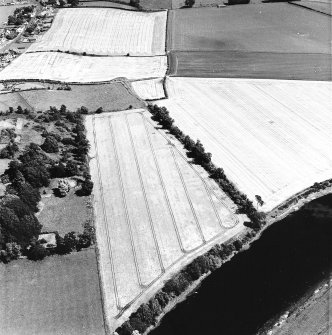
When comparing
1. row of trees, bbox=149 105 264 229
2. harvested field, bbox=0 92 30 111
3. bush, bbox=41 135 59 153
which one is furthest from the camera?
harvested field, bbox=0 92 30 111

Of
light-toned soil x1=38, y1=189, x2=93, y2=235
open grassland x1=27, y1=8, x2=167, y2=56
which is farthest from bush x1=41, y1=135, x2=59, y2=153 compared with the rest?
open grassland x1=27, y1=8, x2=167, y2=56

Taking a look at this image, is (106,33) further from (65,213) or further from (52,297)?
(52,297)

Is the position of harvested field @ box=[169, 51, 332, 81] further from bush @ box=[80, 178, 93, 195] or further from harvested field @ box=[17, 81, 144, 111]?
bush @ box=[80, 178, 93, 195]

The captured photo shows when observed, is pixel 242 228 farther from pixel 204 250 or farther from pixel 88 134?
pixel 88 134

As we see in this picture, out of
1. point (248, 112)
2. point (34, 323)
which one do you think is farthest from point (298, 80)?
point (34, 323)

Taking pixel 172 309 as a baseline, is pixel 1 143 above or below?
above

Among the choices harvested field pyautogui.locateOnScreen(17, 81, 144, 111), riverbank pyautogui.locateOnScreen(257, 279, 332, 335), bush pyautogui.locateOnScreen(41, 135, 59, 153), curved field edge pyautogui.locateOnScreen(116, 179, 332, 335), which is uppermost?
bush pyautogui.locateOnScreen(41, 135, 59, 153)

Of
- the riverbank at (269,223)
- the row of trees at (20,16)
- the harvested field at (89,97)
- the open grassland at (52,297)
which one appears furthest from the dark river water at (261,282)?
the row of trees at (20,16)

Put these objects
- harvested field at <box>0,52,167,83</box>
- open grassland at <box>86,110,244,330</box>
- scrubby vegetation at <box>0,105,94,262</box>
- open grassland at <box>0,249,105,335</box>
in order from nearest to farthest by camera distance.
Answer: open grassland at <box>0,249,105,335</box> < open grassland at <box>86,110,244,330</box> < scrubby vegetation at <box>0,105,94,262</box> < harvested field at <box>0,52,167,83</box>
